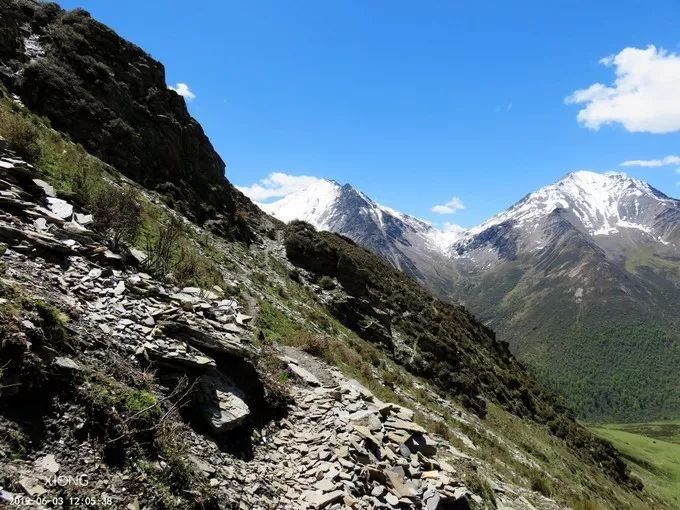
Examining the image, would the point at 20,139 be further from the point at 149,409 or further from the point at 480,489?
the point at 480,489

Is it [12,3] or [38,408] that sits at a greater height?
[12,3]

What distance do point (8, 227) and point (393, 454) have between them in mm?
10585

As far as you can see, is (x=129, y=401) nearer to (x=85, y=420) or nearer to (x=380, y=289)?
(x=85, y=420)

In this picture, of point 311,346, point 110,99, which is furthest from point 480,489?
point 110,99

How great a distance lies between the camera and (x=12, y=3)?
102 ft

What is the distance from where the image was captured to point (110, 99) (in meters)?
32.9

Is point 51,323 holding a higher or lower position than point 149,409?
higher

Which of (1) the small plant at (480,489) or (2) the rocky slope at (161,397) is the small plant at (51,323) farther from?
(1) the small plant at (480,489)

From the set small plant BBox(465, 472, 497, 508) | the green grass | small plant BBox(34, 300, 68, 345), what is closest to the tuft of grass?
small plant BBox(34, 300, 68, 345)

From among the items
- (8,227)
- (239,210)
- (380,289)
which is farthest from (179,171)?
(8,227)

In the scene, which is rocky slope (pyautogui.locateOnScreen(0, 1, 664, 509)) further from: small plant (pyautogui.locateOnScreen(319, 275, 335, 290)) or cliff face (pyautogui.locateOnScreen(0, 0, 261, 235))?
small plant (pyautogui.locateOnScreen(319, 275, 335, 290))

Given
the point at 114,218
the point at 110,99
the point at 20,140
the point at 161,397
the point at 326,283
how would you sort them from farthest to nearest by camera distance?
the point at 326,283
the point at 110,99
the point at 20,140
the point at 114,218
the point at 161,397

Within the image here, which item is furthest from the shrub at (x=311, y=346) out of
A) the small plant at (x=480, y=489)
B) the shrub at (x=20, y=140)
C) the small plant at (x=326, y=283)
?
the small plant at (x=326, y=283)

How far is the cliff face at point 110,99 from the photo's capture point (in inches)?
1126
